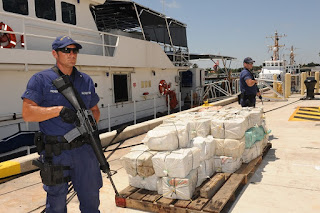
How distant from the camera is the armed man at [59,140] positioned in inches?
97.8

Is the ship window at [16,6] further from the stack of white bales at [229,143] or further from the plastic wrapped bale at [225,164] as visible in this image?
the plastic wrapped bale at [225,164]

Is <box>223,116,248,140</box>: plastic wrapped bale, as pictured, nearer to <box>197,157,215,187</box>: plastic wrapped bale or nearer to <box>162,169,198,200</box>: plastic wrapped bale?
<box>197,157,215,187</box>: plastic wrapped bale

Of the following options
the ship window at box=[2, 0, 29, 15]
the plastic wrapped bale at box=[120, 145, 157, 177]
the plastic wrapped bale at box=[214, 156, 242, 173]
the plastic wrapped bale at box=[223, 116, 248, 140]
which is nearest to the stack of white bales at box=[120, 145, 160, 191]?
the plastic wrapped bale at box=[120, 145, 157, 177]

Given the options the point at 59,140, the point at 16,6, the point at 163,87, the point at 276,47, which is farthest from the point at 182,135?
the point at 276,47

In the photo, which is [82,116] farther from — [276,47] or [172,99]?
[276,47]

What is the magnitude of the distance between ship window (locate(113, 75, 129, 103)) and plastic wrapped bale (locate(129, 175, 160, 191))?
22.8ft

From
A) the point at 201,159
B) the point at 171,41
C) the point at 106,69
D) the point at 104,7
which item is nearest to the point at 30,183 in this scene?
the point at 201,159

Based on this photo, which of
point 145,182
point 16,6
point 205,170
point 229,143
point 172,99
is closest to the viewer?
point 145,182

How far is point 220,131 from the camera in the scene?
14.7ft

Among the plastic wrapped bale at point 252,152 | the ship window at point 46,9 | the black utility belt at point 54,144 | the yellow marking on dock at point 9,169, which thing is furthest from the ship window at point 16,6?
the plastic wrapped bale at point 252,152

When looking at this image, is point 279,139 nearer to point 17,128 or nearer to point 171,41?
point 17,128

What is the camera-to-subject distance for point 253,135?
4871mm

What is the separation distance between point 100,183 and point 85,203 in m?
0.24

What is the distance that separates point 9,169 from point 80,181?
116 inches
